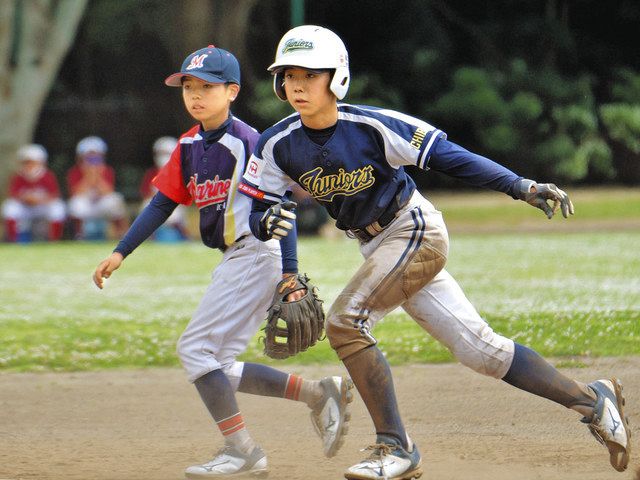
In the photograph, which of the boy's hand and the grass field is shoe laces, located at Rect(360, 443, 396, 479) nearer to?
the boy's hand

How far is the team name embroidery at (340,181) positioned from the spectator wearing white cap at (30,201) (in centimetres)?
1565

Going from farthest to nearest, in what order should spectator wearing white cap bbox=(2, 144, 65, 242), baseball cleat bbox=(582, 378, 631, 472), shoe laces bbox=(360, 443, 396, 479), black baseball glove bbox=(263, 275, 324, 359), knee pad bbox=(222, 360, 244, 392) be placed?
spectator wearing white cap bbox=(2, 144, 65, 242), knee pad bbox=(222, 360, 244, 392), black baseball glove bbox=(263, 275, 324, 359), baseball cleat bbox=(582, 378, 631, 472), shoe laces bbox=(360, 443, 396, 479)

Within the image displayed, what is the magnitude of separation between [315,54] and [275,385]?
5.42ft

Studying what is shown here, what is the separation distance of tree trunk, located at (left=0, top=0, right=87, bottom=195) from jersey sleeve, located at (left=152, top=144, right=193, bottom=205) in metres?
18.0

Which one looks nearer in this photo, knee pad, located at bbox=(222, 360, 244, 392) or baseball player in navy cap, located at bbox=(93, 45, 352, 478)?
baseball player in navy cap, located at bbox=(93, 45, 352, 478)

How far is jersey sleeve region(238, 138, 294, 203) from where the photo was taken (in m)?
4.93

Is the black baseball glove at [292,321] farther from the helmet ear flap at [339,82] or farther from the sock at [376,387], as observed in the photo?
the helmet ear flap at [339,82]

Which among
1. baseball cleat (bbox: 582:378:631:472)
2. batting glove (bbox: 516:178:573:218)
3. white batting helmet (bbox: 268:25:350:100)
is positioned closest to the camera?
batting glove (bbox: 516:178:573:218)

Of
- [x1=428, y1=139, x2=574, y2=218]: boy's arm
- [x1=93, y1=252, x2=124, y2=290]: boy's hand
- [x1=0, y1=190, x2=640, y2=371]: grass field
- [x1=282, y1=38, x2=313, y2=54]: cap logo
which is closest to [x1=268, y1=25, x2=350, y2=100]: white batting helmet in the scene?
[x1=282, y1=38, x2=313, y2=54]: cap logo

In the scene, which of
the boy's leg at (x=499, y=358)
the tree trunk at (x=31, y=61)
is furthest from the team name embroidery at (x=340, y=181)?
the tree trunk at (x=31, y=61)

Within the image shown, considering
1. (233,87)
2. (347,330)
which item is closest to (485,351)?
(347,330)

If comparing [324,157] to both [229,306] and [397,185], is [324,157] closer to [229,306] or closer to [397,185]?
[397,185]

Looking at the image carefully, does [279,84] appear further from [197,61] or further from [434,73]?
[434,73]

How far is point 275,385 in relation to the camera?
5578 millimetres
